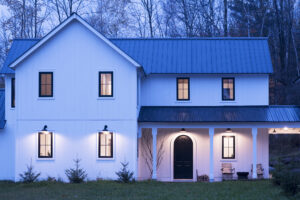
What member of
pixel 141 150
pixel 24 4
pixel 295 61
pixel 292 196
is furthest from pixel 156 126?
pixel 24 4

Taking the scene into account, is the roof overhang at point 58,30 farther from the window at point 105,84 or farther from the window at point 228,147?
the window at point 228,147

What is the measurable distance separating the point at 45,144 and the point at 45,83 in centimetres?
323

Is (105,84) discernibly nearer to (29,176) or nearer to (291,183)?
(29,176)

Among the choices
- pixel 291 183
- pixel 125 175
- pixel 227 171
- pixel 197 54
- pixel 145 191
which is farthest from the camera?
pixel 197 54

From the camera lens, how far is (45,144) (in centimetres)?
2375

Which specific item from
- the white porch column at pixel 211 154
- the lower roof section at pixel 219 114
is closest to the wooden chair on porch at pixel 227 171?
the white porch column at pixel 211 154

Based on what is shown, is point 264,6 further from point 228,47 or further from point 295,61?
point 228,47

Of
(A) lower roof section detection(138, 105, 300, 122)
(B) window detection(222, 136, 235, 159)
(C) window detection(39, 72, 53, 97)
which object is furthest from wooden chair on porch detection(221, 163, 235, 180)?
(C) window detection(39, 72, 53, 97)

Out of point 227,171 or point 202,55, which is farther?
point 202,55

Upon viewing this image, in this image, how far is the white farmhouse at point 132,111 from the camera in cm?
2355

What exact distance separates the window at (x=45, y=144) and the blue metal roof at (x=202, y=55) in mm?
6813

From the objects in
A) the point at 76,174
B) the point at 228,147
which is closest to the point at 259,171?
the point at 228,147

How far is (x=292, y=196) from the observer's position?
1784cm

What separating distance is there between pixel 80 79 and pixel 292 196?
12.1m
